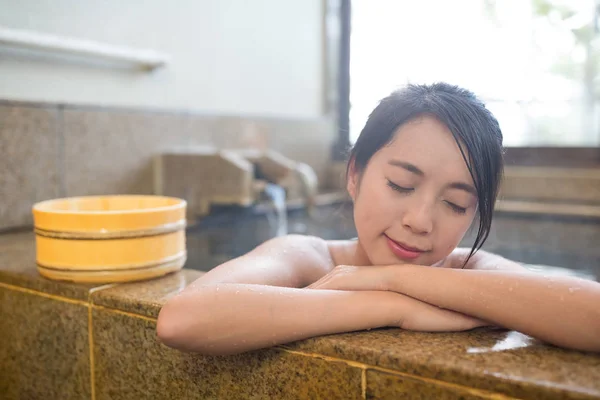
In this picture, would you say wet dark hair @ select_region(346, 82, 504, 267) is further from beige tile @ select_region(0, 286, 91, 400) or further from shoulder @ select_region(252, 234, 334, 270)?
beige tile @ select_region(0, 286, 91, 400)

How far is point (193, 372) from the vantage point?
999mm

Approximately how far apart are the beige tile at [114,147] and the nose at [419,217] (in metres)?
1.40

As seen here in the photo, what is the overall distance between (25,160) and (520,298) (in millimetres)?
1628

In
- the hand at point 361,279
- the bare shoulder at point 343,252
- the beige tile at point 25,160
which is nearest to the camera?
the hand at point 361,279

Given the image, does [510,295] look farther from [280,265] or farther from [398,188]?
[280,265]

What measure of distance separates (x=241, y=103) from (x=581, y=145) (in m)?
1.87

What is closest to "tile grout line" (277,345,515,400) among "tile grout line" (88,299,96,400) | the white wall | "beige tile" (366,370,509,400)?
"beige tile" (366,370,509,400)

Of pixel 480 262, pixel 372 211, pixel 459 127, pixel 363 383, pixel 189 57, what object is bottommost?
pixel 363 383

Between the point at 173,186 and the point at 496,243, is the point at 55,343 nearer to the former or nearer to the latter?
the point at 173,186

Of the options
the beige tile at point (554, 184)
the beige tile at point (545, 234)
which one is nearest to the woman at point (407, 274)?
the beige tile at point (545, 234)

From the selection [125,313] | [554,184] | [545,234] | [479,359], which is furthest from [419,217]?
[554,184]

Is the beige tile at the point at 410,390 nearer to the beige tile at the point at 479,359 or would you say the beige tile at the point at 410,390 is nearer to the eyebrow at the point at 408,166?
the beige tile at the point at 479,359

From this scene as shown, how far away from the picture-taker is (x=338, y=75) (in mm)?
3504

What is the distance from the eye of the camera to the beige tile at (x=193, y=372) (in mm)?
854
